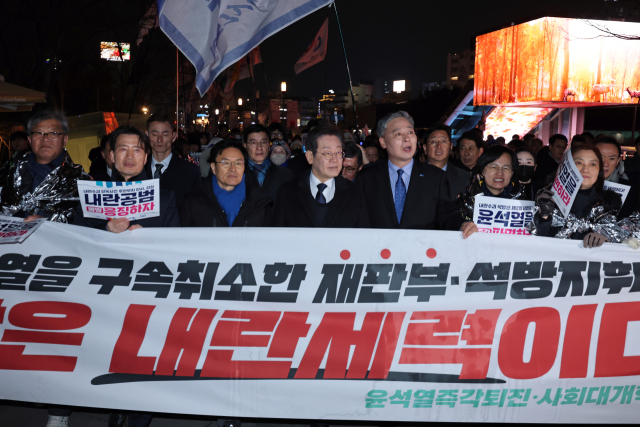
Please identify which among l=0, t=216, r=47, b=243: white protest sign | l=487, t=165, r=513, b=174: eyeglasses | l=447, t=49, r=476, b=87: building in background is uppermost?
l=447, t=49, r=476, b=87: building in background

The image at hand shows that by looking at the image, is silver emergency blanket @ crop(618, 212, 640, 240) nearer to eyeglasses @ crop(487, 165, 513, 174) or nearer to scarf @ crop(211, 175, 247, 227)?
eyeglasses @ crop(487, 165, 513, 174)

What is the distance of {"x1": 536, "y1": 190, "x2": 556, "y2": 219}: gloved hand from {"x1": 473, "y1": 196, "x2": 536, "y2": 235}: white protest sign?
46 mm

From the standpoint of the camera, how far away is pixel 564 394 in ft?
9.47

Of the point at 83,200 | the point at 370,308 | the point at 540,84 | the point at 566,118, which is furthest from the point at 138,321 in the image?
the point at 566,118

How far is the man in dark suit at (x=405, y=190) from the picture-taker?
3533 mm

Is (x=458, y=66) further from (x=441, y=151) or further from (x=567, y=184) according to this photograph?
(x=567, y=184)

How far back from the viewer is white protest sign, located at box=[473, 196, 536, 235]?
10.6ft

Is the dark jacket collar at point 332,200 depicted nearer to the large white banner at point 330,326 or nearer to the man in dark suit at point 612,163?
the large white banner at point 330,326

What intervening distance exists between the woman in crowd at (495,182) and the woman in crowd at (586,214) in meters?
0.31

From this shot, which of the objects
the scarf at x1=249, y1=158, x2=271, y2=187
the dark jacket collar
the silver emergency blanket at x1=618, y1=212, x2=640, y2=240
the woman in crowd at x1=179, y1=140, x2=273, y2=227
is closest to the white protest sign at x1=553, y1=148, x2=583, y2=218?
the silver emergency blanket at x1=618, y1=212, x2=640, y2=240

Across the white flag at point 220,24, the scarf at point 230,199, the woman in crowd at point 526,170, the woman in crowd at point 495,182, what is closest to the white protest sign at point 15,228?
the scarf at point 230,199

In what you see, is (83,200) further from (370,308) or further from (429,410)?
(429,410)

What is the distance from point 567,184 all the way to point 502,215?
0.41 meters

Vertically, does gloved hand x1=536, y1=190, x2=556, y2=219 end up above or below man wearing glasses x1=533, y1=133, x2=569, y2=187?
below
